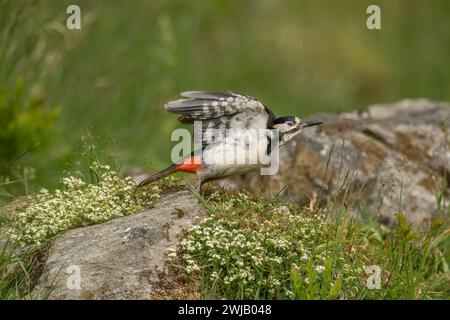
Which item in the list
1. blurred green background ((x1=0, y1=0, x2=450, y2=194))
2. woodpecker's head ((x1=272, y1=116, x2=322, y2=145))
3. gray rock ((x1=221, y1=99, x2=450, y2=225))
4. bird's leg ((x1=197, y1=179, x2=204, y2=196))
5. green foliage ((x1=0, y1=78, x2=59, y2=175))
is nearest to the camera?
bird's leg ((x1=197, y1=179, x2=204, y2=196))

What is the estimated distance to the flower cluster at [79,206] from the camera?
5277 millimetres

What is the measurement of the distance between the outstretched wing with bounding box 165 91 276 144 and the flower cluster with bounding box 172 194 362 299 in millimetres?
798

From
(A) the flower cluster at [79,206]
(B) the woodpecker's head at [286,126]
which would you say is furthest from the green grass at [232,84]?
(B) the woodpecker's head at [286,126]

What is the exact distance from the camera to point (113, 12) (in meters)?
11.8

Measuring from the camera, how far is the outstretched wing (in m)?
5.87

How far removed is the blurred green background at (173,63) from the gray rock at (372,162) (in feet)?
4.87

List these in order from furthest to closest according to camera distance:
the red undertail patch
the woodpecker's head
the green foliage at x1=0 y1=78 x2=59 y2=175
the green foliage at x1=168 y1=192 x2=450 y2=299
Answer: the green foliage at x1=0 y1=78 x2=59 y2=175 → the woodpecker's head → the red undertail patch → the green foliage at x1=168 y1=192 x2=450 y2=299

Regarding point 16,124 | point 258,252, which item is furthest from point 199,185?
A: point 16,124

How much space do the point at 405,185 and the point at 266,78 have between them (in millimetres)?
6591

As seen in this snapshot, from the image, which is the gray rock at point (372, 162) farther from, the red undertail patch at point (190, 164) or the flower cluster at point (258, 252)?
the flower cluster at point (258, 252)

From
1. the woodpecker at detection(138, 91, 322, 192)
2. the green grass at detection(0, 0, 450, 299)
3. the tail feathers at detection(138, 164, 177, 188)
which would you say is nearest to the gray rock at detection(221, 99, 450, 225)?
the green grass at detection(0, 0, 450, 299)

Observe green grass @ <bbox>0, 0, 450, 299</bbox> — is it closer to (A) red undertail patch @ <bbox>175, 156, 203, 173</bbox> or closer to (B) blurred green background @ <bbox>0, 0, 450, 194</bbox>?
(B) blurred green background @ <bbox>0, 0, 450, 194</bbox>
